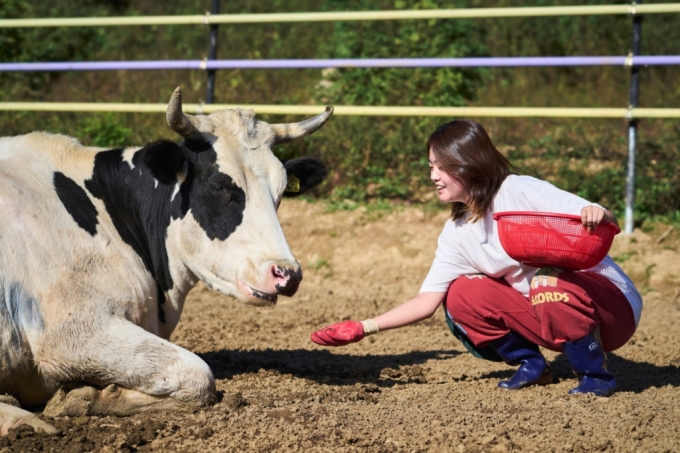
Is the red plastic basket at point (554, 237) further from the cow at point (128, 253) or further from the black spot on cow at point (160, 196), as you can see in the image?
the black spot on cow at point (160, 196)

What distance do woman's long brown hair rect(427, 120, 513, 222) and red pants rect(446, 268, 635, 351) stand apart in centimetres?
35

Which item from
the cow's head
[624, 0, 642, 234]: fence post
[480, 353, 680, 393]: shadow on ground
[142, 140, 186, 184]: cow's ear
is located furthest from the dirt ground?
[142, 140, 186, 184]: cow's ear

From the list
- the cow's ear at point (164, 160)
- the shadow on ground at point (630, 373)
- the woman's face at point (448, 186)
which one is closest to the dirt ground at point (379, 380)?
the shadow on ground at point (630, 373)

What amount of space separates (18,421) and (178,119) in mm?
1374

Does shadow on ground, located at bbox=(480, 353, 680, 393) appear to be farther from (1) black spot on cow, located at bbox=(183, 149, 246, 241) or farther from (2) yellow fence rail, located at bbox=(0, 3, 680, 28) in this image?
(2) yellow fence rail, located at bbox=(0, 3, 680, 28)

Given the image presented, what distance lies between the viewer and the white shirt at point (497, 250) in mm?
3703

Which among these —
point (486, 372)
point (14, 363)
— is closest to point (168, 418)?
point (14, 363)

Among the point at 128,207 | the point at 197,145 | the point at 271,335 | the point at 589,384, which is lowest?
the point at 271,335

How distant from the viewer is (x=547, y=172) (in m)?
7.51

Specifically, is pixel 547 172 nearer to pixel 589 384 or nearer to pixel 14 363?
pixel 589 384

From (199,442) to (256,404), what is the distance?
0.50 metres

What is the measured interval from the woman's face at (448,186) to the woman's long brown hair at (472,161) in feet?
0.06

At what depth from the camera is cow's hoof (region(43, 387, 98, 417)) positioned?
3326mm

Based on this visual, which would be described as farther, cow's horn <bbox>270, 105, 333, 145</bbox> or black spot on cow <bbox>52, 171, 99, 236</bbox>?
cow's horn <bbox>270, 105, 333, 145</bbox>
